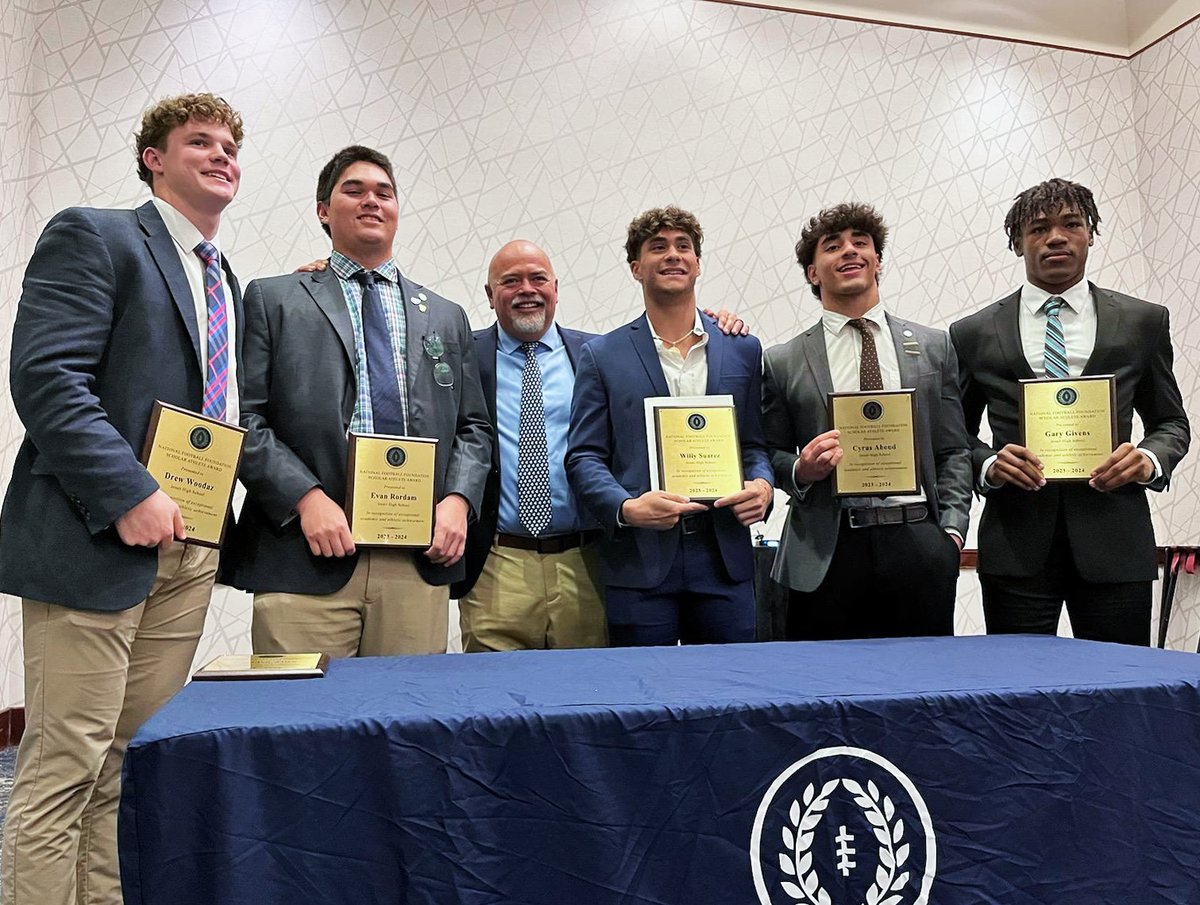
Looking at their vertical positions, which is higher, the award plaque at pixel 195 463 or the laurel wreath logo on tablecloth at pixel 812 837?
the award plaque at pixel 195 463

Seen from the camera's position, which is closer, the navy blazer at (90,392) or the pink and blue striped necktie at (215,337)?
the navy blazer at (90,392)

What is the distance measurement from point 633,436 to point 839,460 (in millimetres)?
453

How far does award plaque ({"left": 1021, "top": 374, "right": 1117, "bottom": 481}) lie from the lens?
2127mm

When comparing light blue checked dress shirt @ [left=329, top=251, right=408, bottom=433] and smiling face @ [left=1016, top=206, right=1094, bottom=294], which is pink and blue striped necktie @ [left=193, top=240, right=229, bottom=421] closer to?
light blue checked dress shirt @ [left=329, top=251, right=408, bottom=433]

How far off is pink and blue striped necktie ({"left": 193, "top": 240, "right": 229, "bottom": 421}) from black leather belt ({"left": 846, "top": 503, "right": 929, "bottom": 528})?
51.8 inches

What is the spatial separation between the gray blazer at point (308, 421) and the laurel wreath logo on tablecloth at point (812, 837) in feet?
3.58

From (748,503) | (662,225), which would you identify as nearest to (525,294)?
(662,225)

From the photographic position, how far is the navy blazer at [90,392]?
1.59 metres

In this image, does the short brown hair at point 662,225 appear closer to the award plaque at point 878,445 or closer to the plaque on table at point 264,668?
the award plaque at point 878,445

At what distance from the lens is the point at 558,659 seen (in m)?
1.50

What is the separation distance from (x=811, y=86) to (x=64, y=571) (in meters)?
4.15

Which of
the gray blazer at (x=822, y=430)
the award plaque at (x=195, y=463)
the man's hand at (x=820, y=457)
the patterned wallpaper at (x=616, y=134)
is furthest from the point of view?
the patterned wallpaper at (x=616, y=134)

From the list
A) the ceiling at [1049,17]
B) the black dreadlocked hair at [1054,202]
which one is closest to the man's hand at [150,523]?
the black dreadlocked hair at [1054,202]

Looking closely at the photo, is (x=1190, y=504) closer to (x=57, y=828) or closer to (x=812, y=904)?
(x=812, y=904)
